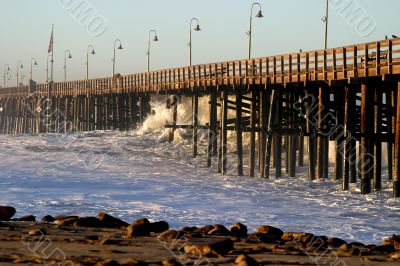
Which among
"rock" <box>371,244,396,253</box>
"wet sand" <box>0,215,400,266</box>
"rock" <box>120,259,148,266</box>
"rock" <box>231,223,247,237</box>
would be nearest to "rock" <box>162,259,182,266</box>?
"wet sand" <box>0,215,400,266</box>

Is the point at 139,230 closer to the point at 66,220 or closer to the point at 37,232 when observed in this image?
the point at 37,232

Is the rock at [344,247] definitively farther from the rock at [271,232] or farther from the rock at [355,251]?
the rock at [271,232]

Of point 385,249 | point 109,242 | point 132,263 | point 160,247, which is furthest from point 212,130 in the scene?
point 132,263

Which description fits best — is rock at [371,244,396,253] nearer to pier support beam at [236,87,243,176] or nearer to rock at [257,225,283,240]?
rock at [257,225,283,240]

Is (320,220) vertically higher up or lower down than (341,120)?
lower down

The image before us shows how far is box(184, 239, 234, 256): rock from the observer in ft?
31.5

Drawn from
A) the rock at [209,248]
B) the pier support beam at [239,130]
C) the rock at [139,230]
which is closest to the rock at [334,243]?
the rock at [209,248]

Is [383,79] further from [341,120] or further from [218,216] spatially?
[218,216]

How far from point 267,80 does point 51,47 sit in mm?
33701

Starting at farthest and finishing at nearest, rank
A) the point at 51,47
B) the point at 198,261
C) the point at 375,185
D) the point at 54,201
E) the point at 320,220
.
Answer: the point at 51,47, the point at 375,185, the point at 54,201, the point at 320,220, the point at 198,261

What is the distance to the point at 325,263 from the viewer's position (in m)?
9.46

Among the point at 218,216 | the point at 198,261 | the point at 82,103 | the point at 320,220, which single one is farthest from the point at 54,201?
the point at 82,103

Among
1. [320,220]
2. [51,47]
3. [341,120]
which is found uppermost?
[51,47]

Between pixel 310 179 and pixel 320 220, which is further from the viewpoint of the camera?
pixel 310 179
